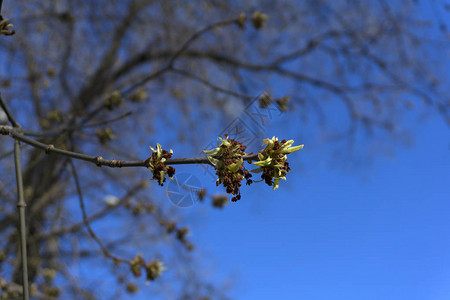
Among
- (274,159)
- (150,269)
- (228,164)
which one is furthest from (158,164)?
(150,269)

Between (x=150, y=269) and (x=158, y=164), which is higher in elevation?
(x=150, y=269)

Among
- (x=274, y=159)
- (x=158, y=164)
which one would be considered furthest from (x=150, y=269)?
(x=274, y=159)

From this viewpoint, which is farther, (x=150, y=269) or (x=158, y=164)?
(x=150, y=269)

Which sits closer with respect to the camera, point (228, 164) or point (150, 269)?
point (228, 164)

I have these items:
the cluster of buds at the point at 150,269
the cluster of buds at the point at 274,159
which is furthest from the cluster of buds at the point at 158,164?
the cluster of buds at the point at 150,269

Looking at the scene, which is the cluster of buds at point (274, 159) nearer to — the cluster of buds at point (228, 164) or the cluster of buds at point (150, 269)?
the cluster of buds at point (228, 164)

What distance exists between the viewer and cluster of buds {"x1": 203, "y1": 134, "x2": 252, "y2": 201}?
1.17 meters

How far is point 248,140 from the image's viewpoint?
4.72ft

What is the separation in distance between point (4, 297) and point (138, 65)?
4.80m

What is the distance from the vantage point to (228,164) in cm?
118

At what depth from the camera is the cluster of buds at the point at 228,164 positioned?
117 centimetres

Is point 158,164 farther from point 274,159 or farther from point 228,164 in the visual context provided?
point 274,159

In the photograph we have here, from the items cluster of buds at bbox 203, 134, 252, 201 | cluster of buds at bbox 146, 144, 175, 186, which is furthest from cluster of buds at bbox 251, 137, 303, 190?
cluster of buds at bbox 146, 144, 175, 186

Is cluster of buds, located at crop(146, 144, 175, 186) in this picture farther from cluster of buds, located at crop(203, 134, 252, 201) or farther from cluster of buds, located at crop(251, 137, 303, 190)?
cluster of buds, located at crop(251, 137, 303, 190)
